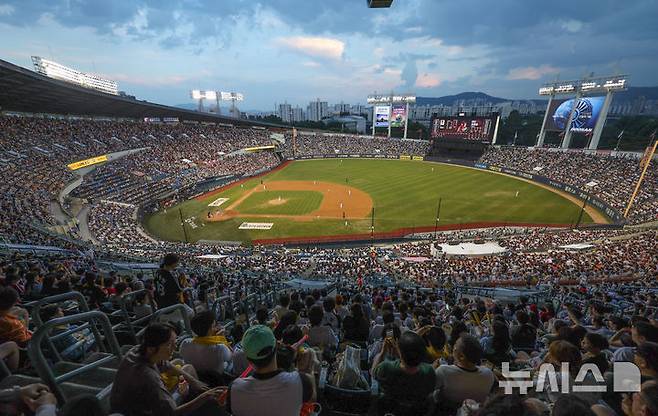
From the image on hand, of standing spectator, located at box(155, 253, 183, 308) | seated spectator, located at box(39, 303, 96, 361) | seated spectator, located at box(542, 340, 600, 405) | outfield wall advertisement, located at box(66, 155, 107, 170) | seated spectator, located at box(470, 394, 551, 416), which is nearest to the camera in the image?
seated spectator, located at box(470, 394, 551, 416)

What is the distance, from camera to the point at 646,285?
14.8m

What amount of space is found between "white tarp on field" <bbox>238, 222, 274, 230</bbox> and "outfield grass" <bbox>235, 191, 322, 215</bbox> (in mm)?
3700

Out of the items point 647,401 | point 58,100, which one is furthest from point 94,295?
point 58,100

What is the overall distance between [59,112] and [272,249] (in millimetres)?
47119

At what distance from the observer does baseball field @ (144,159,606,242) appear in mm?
34625

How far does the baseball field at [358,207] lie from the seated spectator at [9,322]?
92.9ft

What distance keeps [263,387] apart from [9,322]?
3783 millimetres

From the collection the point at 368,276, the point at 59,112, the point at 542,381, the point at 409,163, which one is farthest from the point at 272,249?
the point at 409,163

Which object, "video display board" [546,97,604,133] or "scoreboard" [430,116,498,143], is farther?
"scoreboard" [430,116,498,143]

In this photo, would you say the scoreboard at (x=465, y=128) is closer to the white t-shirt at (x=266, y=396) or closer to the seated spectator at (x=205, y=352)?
the seated spectator at (x=205, y=352)

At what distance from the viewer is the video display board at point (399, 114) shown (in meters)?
90.7

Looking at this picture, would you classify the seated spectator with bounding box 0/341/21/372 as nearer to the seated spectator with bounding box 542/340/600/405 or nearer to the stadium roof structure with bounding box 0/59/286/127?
the seated spectator with bounding box 542/340/600/405

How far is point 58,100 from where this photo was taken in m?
42.5

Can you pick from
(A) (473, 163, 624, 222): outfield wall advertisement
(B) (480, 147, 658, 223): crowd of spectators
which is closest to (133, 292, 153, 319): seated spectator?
(B) (480, 147, 658, 223): crowd of spectators
